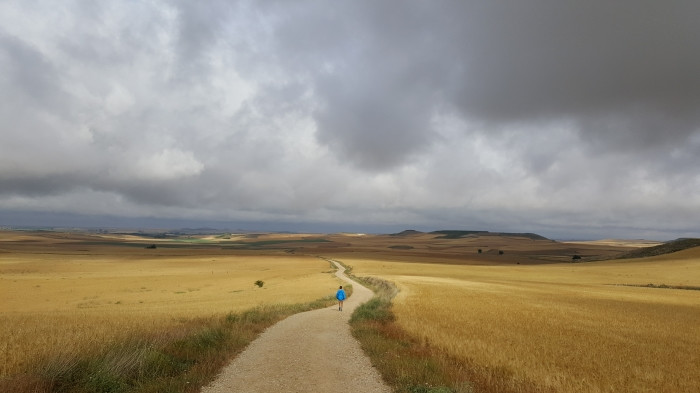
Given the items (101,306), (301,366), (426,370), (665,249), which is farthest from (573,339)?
(665,249)

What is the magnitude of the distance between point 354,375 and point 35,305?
137ft

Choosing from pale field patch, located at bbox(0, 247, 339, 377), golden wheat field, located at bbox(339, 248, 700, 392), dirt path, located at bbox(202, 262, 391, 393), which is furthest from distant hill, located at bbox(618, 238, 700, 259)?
dirt path, located at bbox(202, 262, 391, 393)

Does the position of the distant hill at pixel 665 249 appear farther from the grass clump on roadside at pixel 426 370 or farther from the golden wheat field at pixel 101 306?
the grass clump on roadside at pixel 426 370

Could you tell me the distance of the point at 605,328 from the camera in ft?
73.3

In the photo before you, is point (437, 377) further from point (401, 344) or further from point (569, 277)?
point (569, 277)

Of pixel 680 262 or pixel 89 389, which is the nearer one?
pixel 89 389

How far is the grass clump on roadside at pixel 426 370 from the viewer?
10.3 m

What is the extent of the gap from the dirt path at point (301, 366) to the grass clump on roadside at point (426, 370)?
444 millimetres

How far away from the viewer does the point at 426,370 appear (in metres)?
11.5

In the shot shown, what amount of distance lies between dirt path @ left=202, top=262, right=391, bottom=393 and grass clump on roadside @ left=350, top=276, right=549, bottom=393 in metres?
0.44

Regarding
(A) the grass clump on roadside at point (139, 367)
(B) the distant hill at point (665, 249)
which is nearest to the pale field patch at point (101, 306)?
(A) the grass clump on roadside at point (139, 367)

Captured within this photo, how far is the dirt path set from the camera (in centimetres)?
1032

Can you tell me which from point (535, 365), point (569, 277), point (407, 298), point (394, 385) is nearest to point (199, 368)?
point (394, 385)

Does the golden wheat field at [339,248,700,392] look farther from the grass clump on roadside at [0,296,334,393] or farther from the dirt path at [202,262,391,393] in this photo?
the grass clump on roadside at [0,296,334,393]
